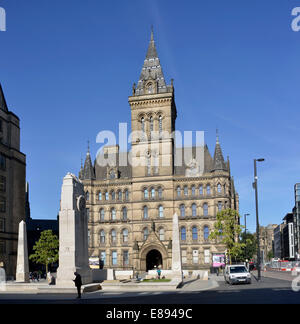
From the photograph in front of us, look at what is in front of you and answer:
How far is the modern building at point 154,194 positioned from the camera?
7006cm

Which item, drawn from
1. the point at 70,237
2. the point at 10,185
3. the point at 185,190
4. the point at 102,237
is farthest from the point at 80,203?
the point at 102,237

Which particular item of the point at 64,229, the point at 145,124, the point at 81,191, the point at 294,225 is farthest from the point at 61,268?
the point at 294,225

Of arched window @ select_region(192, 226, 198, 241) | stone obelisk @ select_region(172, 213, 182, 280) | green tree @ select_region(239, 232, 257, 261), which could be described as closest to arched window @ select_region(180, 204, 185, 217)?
arched window @ select_region(192, 226, 198, 241)

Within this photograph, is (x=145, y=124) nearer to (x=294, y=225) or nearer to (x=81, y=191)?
(x=81, y=191)

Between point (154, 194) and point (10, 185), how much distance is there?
74.2ft

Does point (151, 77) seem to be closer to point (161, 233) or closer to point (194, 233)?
point (161, 233)

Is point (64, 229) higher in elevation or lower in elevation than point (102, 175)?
lower

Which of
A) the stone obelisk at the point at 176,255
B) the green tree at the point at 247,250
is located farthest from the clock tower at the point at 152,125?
the stone obelisk at the point at 176,255

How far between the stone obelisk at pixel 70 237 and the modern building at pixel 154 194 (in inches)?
1448

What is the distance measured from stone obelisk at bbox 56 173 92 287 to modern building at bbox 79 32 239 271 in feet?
121

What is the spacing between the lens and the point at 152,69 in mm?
79312

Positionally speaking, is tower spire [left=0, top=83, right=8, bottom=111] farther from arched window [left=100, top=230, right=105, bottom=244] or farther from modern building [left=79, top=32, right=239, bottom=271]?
arched window [left=100, top=230, right=105, bottom=244]

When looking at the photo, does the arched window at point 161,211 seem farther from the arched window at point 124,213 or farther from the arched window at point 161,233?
the arched window at point 124,213
